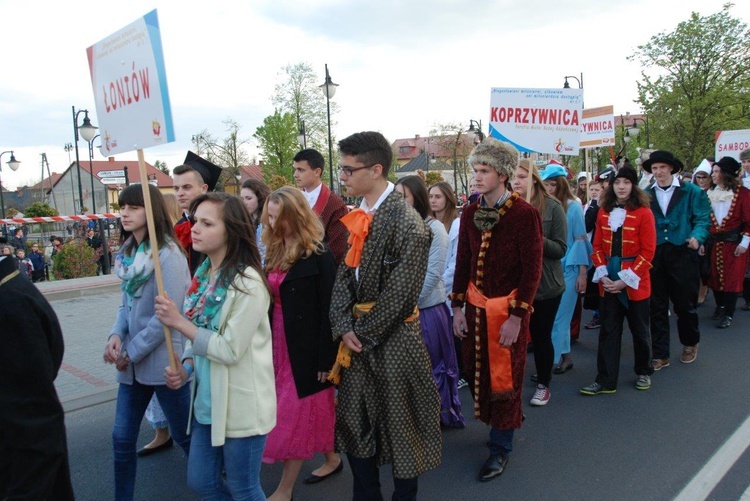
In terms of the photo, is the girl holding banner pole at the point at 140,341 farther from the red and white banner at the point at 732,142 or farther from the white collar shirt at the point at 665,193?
the red and white banner at the point at 732,142

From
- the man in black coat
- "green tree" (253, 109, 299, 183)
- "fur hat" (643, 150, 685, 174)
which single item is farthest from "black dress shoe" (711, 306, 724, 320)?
"green tree" (253, 109, 299, 183)

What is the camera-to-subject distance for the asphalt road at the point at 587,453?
3516mm

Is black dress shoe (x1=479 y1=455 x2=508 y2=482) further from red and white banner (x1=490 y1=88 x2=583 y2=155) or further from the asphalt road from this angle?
red and white banner (x1=490 y1=88 x2=583 y2=155)

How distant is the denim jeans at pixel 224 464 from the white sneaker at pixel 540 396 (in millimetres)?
2939

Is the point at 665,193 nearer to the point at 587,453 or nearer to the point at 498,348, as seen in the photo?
the point at 587,453

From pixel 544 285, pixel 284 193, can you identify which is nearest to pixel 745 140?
pixel 544 285

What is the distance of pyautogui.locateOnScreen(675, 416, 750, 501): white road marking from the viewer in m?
3.35

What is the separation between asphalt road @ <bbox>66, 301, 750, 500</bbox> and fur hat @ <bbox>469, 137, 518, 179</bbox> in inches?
77.5

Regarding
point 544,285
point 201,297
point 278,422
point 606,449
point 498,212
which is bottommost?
point 606,449

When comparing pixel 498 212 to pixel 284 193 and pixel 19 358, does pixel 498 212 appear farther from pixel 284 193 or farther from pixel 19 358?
pixel 19 358

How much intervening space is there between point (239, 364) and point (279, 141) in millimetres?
40464

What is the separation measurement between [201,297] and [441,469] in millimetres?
2110

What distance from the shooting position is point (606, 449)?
4.03 metres

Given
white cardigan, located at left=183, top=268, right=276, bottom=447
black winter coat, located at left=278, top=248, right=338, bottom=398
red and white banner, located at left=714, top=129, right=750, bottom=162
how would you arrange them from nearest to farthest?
white cardigan, located at left=183, top=268, right=276, bottom=447
black winter coat, located at left=278, top=248, right=338, bottom=398
red and white banner, located at left=714, top=129, right=750, bottom=162
